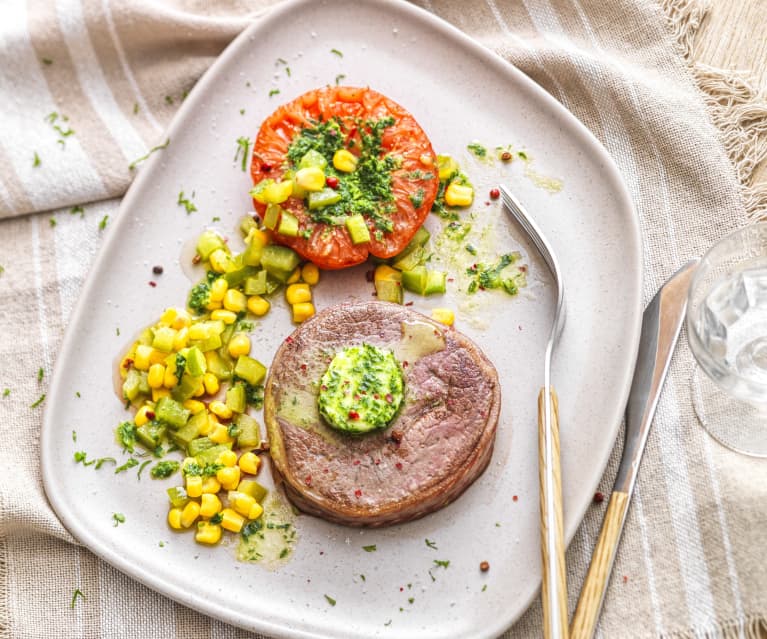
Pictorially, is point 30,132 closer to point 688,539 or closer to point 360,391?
point 360,391

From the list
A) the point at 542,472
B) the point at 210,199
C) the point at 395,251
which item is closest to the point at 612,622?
the point at 542,472

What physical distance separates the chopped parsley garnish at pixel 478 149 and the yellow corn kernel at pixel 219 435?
92.5 inches

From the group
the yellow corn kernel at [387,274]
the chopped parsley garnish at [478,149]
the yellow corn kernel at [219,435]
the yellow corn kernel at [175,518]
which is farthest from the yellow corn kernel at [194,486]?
the chopped parsley garnish at [478,149]

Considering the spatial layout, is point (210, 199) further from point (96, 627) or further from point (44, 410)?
point (96, 627)

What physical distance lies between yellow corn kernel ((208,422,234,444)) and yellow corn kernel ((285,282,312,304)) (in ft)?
2.88

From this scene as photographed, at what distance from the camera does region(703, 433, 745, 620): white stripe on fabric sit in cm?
501

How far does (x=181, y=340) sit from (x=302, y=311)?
0.75m

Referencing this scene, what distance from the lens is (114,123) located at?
19.4ft

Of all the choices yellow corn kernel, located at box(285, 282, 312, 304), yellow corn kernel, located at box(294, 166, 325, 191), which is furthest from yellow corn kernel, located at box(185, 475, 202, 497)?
yellow corn kernel, located at box(294, 166, 325, 191)

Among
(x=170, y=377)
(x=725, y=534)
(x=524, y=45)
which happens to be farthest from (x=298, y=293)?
(x=725, y=534)

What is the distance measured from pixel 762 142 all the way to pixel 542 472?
8.58 feet

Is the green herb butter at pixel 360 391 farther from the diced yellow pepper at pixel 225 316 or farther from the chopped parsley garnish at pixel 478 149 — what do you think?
the chopped parsley garnish at pixel 478 149

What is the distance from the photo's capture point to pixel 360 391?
4.83 m

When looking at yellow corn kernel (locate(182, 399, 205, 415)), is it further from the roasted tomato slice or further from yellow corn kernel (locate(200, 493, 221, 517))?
the roasted tomato slice
